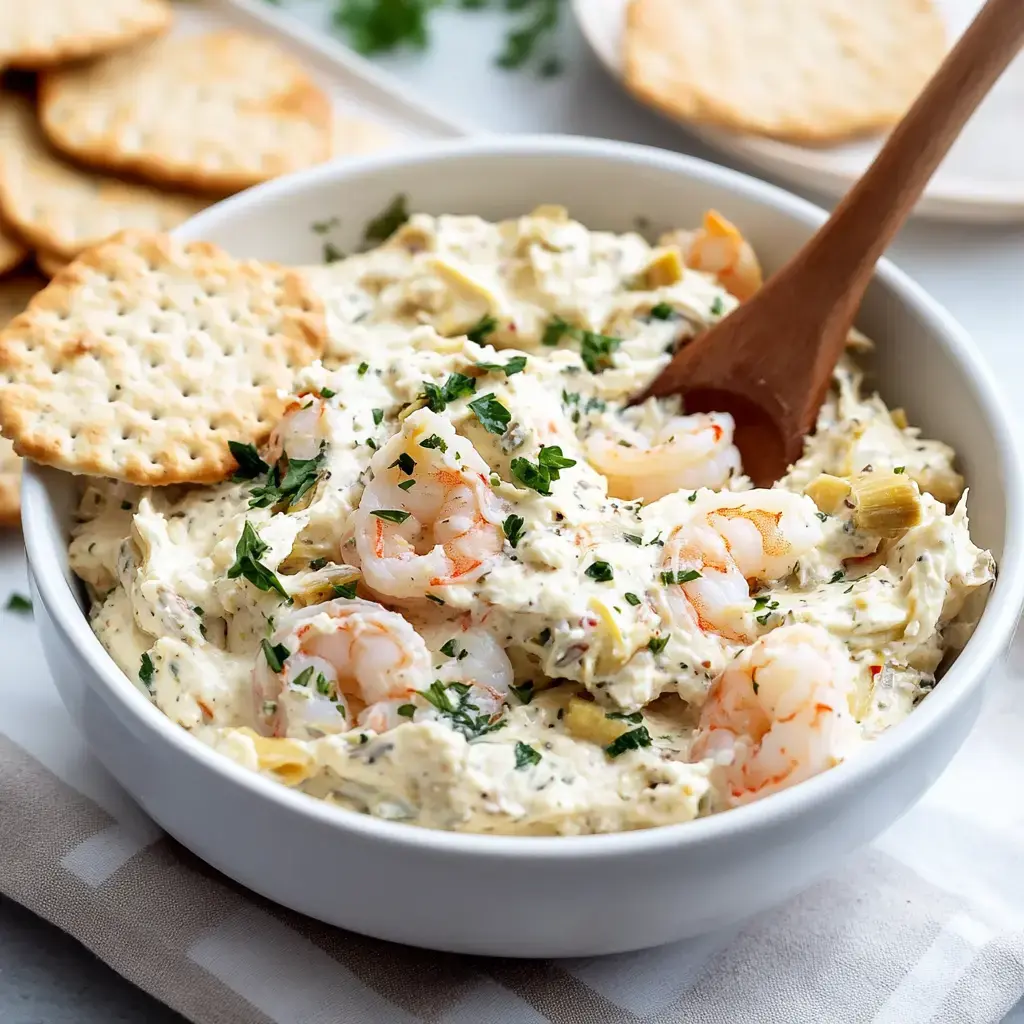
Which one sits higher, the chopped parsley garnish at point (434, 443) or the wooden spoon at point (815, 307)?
the wooden spoon at point (815, 307)

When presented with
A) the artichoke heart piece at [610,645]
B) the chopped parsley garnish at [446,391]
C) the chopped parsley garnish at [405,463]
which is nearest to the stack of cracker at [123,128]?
the chopped parsley garnish at [446,391]

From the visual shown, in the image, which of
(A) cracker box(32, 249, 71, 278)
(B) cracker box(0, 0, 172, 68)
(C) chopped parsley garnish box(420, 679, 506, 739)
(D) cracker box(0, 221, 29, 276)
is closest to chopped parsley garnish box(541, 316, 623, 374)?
(C) chopped parsley garnish box(420, 679, 506, 739)

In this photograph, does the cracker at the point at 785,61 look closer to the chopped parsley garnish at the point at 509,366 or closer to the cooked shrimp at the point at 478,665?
the chopped parsley garnish at the point at 509,366

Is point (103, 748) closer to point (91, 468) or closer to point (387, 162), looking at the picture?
point (91, 468)

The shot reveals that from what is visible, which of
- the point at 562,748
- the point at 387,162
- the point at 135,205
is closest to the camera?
the point at 562,748

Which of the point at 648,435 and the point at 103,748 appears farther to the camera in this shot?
the point at 648,435

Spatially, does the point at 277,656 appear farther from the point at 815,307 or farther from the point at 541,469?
the point at 815,307

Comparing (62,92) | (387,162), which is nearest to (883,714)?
(387,162)
